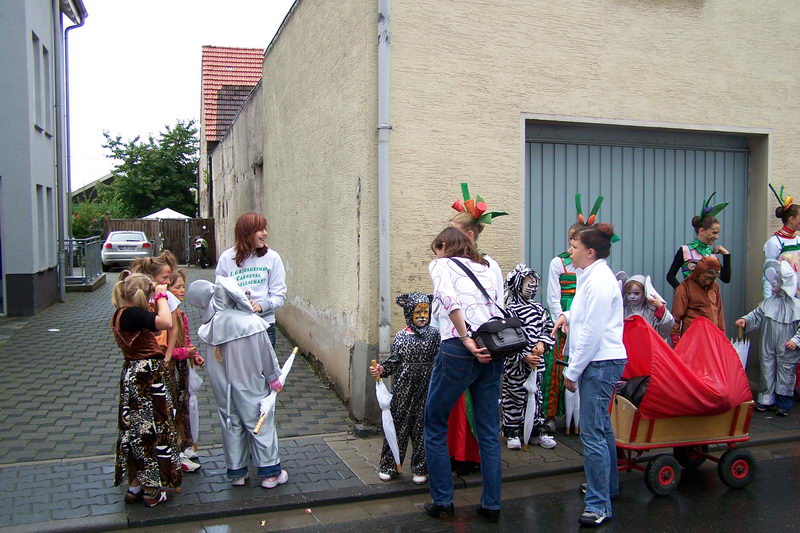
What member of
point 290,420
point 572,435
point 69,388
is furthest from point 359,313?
point 69,388

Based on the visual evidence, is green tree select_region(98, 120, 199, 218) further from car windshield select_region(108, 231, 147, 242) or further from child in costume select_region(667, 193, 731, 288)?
child in costume select_region(667, 193, 731, 288)

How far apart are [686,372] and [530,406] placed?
1.35m

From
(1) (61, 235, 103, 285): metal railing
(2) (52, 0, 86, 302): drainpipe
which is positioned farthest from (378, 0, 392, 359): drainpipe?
(1) (61, 235, 103, 285): metal railing

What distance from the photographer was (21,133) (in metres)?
12.3

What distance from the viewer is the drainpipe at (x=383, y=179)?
631 cm

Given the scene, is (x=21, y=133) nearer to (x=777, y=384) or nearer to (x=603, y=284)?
(x=603, y=284)

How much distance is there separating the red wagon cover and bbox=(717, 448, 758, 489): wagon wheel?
0.39 metres

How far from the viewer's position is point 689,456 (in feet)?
18.1

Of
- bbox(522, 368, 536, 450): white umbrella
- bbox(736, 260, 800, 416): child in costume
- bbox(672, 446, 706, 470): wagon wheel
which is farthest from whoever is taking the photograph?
bbox(736, 260, 800, 416): child in costume

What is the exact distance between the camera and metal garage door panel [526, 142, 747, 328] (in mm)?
7312

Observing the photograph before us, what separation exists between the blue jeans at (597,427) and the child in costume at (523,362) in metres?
1.09

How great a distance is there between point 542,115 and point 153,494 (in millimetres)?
4830

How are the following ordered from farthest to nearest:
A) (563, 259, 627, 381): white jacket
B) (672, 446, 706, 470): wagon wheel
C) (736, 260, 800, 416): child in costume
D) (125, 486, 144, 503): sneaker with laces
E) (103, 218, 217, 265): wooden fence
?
1. (103, 218, 217, 265): wooden fence
2. (736, 260, 800, 416): child in costume
3. (672, 446, 706, 470): wagon wheel
4. (125, 486, 144, 503): sneaker with laces
5. (563, 259, 627, 381): white jacket

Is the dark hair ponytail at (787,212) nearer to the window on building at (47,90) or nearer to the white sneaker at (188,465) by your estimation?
the white sneaker at (188,465)
